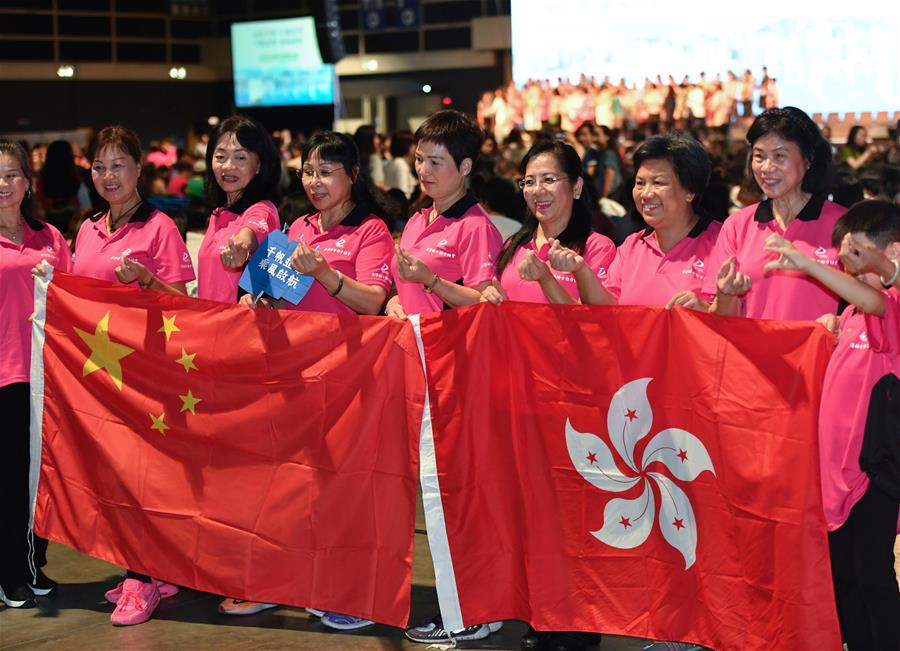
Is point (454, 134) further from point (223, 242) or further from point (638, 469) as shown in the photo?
point (638, 469)

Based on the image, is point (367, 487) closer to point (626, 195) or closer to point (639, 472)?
point (639, 472)

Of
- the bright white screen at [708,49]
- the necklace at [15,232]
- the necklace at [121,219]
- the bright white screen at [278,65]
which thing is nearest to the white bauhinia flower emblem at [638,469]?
the necklace at [121,219]

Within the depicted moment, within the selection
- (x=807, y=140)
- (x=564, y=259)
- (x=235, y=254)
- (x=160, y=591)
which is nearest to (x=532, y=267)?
(x=564, y=259)

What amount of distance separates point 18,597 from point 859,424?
2765mm

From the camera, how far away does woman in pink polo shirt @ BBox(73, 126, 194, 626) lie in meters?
3.83

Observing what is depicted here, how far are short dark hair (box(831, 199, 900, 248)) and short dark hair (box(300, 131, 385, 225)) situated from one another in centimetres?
152

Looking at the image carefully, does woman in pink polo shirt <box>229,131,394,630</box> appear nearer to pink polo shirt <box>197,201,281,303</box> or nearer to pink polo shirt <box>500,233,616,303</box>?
pink polo shirt <box>197,201,281,303</box>

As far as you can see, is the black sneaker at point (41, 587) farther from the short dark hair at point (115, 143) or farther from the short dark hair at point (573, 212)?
the short dark hair at point (573, 212)

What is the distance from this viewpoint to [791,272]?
3.18 metres

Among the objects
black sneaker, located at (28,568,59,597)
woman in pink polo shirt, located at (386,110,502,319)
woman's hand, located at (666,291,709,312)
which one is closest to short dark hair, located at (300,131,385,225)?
woman in pink polo shirt, located at (386,110,502,319)

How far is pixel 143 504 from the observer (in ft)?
12.4

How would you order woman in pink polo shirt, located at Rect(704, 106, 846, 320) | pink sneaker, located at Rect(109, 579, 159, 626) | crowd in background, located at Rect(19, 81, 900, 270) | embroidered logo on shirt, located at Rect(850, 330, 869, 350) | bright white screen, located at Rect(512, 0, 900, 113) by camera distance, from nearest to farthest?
embroidered logo on shirt, located at Rect(850, 330, 869, 350), woman in pink polo shirt, located at Rect(704, 106, 846, 320), pink sneaker, located at Rect(109, 579, 159, 626), crowd in background, located at Rect(19, 81, 900, 270), bright white screen, located at Rect(512, 0, 900, 113)

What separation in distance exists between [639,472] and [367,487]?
805mm

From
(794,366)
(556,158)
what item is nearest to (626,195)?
(556,158)
